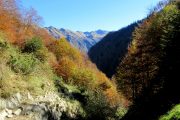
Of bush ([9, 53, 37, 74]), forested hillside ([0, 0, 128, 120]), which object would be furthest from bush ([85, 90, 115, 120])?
bush ([9, 53, 37, 74])

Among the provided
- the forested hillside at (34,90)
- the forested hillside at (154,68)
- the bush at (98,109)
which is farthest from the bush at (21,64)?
the forested hillside at (154,68)

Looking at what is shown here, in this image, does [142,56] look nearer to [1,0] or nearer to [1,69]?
[1,0]

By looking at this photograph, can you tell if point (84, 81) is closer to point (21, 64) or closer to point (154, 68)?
point (154, 68)

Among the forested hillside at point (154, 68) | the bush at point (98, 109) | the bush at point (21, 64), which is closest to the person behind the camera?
the forested hillside at point (154, 68)

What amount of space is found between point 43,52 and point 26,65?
8913 mm

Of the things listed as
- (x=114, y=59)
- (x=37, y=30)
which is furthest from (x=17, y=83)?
(x=114, y=59)

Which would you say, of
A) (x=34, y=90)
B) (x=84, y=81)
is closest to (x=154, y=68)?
(x=84, y=81)

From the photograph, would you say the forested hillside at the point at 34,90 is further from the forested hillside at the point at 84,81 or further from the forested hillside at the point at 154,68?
the forested hillside at the point at 154,68

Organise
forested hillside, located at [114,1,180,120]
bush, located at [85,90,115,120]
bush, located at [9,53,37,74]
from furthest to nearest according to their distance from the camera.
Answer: bush, located at [85,90,115,120] < bush, located at [9,53,37,74] < forested hillside, located at [114,1,180,120]

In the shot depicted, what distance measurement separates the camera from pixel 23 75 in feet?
97.9

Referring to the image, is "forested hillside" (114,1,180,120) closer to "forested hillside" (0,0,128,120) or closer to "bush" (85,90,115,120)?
"bush" (85,90,115,120)

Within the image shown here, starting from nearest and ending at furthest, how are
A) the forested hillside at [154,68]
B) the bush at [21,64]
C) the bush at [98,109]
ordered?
the forested hillside at [154,68]
the bush at [21,64]
the bush at [98,109]

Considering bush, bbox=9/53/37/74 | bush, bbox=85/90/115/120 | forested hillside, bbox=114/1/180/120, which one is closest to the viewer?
forested hillside, bbox=114/1/180/120

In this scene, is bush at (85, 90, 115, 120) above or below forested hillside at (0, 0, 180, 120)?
below
